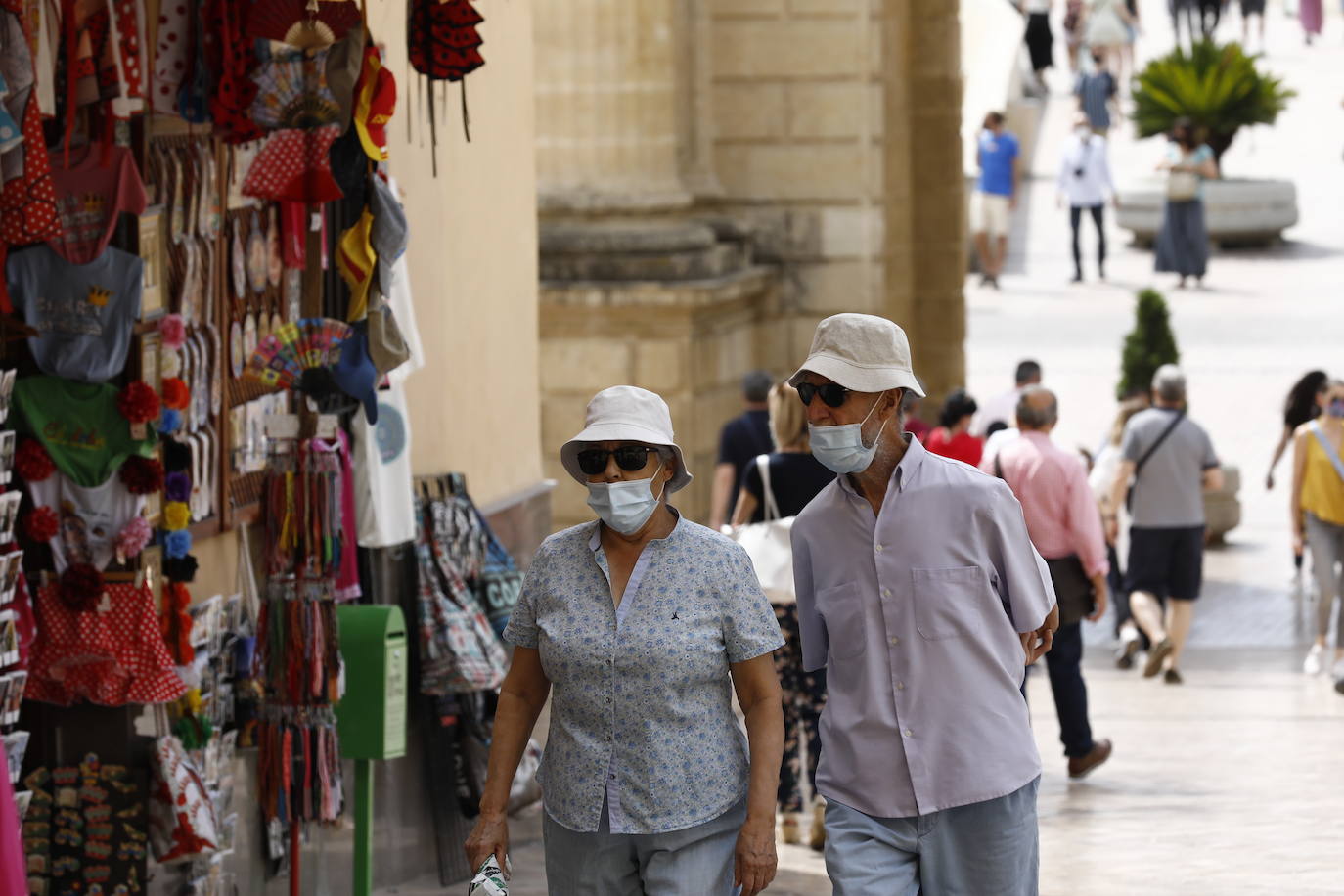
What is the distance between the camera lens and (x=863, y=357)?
5188 mm

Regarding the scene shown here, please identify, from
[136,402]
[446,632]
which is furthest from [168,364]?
[446,632]

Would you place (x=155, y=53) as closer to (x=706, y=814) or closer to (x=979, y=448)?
(x=706, y=814)

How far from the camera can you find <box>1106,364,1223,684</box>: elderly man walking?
12781 mm

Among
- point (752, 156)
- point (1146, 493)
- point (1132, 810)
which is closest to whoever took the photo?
point (1132, 810)

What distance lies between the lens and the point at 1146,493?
1284 cm

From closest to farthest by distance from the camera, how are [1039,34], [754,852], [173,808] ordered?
[754,852] → [173,808] → [1039,34]

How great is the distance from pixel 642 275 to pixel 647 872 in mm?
10404

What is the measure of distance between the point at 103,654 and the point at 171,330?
0.90m

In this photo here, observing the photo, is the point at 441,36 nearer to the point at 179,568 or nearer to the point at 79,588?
the point at 179,568

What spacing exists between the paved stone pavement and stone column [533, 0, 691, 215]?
4048 millimetres

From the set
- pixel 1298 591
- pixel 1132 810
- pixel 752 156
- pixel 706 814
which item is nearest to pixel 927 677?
pixel 706 814

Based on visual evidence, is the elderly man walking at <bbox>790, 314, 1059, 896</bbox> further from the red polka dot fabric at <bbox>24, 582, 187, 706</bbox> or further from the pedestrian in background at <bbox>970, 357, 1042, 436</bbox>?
the pedestrian in background at <bbox>970, 357, 1042, 436</bbox>

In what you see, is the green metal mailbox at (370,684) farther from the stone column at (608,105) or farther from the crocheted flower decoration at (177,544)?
the stone column at (608,105)

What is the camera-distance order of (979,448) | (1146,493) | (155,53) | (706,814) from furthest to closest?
(1146,493)
(979,448)
(155,53)
(706,814)
